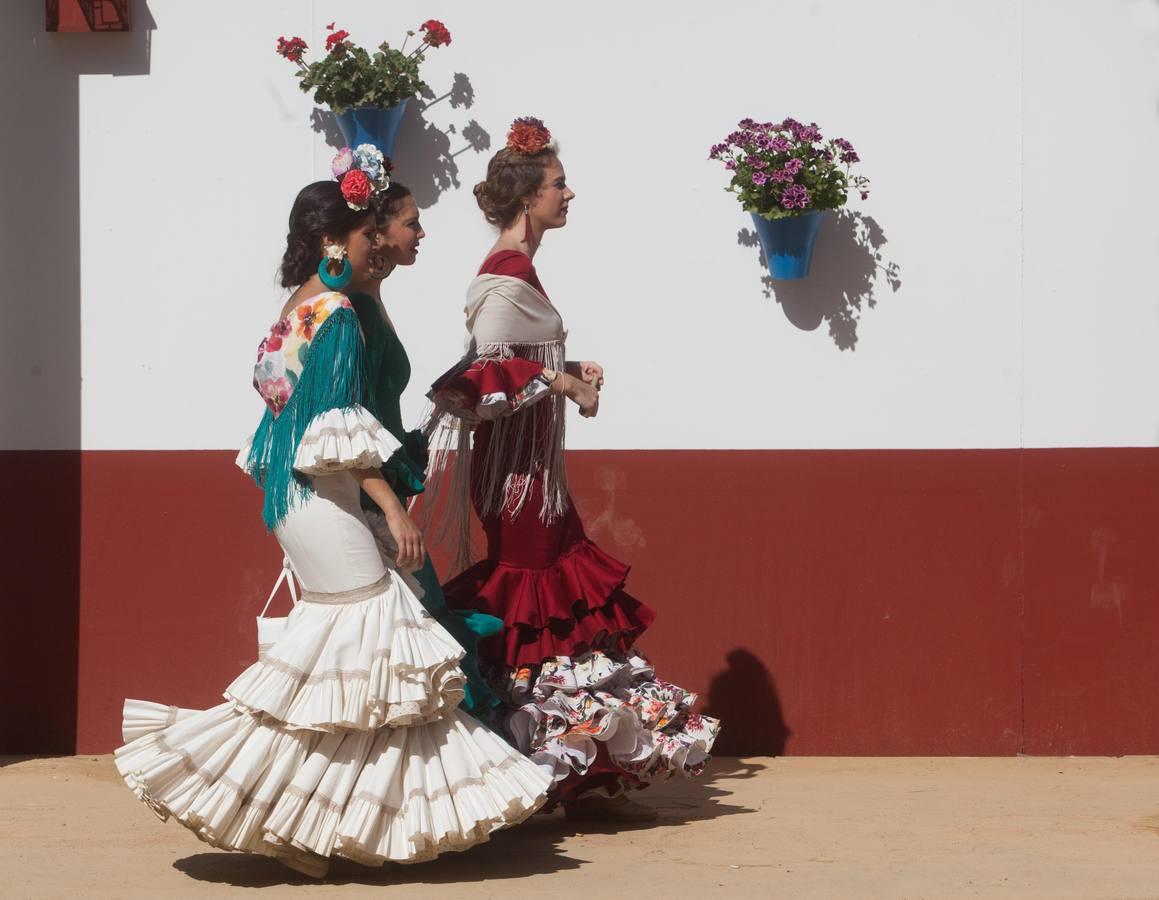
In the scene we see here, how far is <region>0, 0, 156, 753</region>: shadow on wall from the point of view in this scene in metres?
6.32

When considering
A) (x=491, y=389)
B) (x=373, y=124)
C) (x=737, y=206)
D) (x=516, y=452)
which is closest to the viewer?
(x=491, y=389)

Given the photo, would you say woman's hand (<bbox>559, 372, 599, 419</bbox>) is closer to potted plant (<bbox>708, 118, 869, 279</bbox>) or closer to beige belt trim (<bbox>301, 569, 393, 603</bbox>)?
beige belt trim (<bbox>301, 569, 393, 603</bbox>)

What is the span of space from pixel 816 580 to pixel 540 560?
147cm

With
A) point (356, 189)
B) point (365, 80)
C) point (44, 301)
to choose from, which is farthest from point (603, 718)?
point (44, 301)

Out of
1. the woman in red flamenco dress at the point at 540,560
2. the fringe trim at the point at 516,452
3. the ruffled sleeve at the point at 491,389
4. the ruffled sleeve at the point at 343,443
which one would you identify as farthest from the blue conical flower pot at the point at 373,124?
the ruffled sleeve at the point at 343,443

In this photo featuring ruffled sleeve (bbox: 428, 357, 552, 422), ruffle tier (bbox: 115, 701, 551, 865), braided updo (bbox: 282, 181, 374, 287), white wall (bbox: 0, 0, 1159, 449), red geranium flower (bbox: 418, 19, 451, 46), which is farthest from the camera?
white wall (bbox: 0, 0, 1159, 449)

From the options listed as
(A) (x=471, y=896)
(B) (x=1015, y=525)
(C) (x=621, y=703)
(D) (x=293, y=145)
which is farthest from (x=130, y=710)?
(B) (x=1015, y=525)

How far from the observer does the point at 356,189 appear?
459 centimetres

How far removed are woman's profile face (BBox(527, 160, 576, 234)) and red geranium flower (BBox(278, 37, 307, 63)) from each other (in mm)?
1314

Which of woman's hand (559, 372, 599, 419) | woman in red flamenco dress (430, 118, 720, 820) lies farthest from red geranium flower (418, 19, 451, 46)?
woman's hand (559, 372, 599, 419)

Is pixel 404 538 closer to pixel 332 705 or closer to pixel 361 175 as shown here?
pixel 332 705

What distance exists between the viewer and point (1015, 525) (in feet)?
20.6

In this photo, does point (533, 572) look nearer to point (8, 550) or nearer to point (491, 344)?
point (491, 344)

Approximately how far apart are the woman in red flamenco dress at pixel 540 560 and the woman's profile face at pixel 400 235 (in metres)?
0.43
